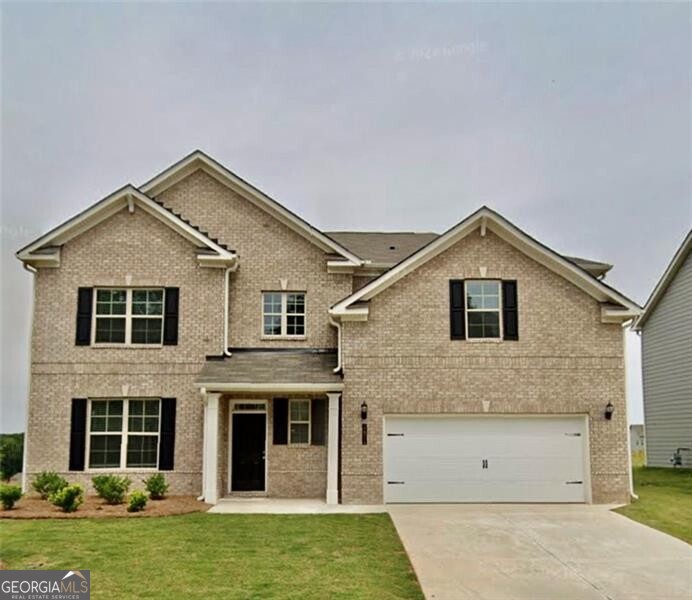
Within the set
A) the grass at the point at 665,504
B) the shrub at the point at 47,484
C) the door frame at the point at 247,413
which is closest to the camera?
the grass at the point at 665,504

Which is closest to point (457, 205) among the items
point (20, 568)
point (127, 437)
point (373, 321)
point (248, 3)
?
point (373, 321)

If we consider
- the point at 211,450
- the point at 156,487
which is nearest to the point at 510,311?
the point at 211,450

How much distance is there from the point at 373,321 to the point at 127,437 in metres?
6.60

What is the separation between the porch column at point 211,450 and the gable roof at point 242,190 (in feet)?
16.9

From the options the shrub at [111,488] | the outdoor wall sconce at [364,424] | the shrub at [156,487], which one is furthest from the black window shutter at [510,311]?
the shrub at [111,488]

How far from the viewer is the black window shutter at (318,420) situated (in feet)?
56.6

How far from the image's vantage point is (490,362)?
16562 millimetres

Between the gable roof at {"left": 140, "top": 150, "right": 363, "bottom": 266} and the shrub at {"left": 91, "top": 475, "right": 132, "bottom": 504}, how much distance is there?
7.75m

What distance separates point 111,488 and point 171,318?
4372 mm

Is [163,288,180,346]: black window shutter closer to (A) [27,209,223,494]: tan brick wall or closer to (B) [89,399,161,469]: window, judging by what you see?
(A) [27,209,223,494]: tan brick wall

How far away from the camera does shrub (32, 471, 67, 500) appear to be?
15.7 m

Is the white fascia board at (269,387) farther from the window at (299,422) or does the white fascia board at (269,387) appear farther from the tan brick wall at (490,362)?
the window at (299,422)

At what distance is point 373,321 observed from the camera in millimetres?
16578

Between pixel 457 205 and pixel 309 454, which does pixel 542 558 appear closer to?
pixel 309 454
